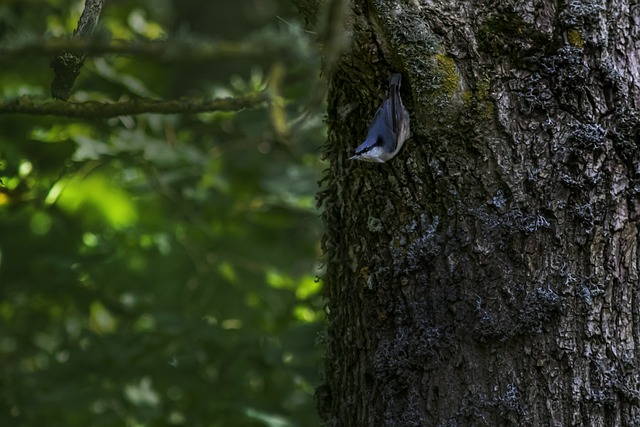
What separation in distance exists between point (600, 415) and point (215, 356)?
154 centimetres

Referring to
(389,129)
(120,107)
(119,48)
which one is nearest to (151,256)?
(120,107)

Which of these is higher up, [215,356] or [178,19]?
[178,19]

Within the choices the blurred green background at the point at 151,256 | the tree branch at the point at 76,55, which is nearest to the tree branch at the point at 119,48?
the tree branch at the point at 76,55

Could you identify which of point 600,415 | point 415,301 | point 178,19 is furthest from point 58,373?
point 178,19

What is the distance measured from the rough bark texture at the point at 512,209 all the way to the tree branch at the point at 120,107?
0.45 metres

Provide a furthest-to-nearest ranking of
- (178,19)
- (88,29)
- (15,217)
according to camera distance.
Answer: (178,19)
(15,217)
(88,29)

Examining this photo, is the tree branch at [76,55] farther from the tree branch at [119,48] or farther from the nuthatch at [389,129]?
the nuthatch at [389,129]

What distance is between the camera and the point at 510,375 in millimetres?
1276

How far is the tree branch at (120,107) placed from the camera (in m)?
1.70

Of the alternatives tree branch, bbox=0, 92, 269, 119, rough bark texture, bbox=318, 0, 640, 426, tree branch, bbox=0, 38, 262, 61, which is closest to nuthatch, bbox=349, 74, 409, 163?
rough bark texture, bbox=318, 0, 640, 426

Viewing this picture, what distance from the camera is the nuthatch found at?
51.0 inches

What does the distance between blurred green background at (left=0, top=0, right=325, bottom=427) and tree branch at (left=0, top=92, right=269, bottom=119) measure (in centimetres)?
27

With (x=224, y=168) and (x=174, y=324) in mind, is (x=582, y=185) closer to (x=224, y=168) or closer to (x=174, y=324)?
(x=174, y=324)

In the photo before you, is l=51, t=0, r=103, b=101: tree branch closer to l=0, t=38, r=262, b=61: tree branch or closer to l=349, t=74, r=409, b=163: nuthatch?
l=0, t=38, r=262, b=61: tree branch
